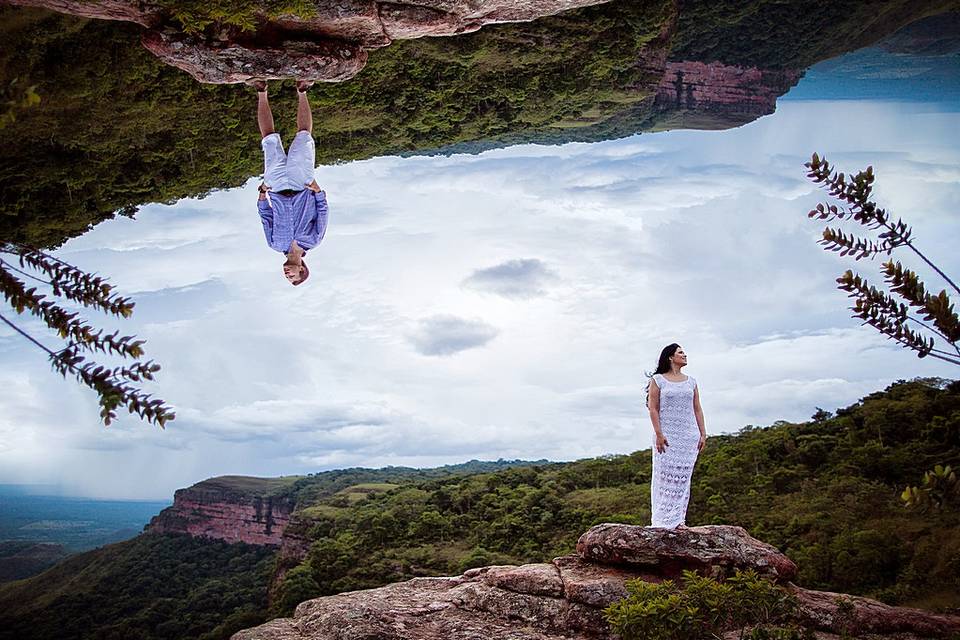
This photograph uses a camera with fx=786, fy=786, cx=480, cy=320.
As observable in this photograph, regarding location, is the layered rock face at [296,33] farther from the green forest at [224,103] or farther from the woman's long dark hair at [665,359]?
the woman's long dark hair at [665,359]

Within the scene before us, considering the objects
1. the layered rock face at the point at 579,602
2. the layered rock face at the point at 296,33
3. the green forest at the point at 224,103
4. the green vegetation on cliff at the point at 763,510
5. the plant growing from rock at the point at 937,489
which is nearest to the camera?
the plant growing from rock at the point at 937,489

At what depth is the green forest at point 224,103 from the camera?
1109cm

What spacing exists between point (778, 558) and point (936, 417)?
7976mm

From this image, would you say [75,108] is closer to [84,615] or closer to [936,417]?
[936,417]

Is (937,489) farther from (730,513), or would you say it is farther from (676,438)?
(730,513)

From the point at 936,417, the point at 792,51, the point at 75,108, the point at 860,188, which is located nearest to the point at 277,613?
the point at 75,108

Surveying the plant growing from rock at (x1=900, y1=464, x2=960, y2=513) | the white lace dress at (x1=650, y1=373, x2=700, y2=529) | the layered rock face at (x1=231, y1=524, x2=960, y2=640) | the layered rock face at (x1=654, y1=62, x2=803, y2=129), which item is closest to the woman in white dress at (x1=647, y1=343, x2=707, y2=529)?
the white lace dress at (x1=650, y1=373, x2=700, y2=529)

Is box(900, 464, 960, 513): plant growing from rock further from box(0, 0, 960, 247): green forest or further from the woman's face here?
box(0, 0, 960, 247): green forest

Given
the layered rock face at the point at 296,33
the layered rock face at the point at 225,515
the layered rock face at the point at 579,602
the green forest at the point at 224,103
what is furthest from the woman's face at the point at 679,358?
the layered rock face at the point at 225,515

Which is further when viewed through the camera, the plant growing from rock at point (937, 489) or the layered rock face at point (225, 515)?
the layered rock face at point (225, 515)

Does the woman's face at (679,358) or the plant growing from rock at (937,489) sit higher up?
the woman's face at (679,358)

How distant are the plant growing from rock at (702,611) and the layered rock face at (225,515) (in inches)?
1222

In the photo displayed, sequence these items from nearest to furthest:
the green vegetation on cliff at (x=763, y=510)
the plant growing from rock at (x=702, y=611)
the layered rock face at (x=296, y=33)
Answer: the plant growing from rock at (x=702, y=611) < the layered rock face at (x=296, y=33) < the green vegetation on cliff at (x=763, y=510)

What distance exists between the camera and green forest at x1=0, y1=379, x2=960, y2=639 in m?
12.6
